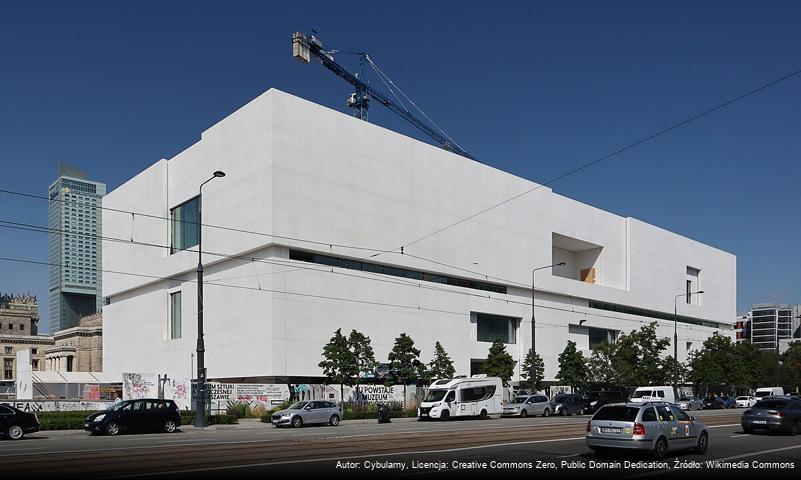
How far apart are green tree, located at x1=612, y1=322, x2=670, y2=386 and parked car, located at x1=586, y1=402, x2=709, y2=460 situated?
57.8 metres

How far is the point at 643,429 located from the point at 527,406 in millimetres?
31863

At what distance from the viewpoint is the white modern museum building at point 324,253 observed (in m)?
56.8

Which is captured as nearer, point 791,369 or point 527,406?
point 527,406

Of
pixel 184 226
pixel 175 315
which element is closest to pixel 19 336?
pixel 175 315

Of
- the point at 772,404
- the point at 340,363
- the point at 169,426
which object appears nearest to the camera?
the point at 772,404

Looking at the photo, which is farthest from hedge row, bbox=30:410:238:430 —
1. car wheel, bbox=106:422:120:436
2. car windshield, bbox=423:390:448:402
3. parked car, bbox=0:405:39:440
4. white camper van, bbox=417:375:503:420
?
car windshield, bbox=423:390:448:402

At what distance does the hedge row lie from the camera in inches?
1332

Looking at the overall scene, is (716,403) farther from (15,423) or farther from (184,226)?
(15,423)

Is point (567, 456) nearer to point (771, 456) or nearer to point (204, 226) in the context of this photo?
point (771, 456)

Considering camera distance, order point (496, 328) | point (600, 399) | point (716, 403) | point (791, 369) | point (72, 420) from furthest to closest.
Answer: point (791, 369) < point (496, 328) < point (716, 403) < point (600, 399) < point (72, 420)

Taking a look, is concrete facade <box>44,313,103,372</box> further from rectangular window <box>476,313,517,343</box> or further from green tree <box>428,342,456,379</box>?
green tree <box>428,342,456,379</box>

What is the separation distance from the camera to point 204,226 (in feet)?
209

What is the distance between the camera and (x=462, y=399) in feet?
151

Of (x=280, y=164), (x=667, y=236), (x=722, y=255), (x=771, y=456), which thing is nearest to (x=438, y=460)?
(x=771, y=456)
